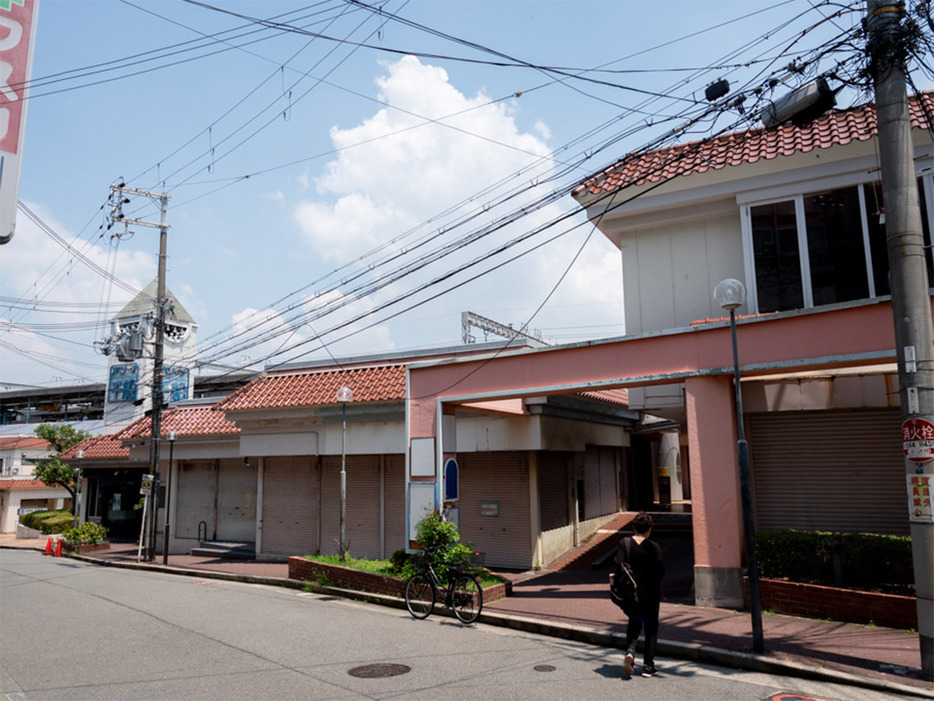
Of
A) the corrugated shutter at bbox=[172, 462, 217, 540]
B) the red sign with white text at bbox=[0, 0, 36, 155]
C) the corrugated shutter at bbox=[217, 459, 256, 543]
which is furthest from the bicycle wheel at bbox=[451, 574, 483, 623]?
the corrugated shutter at bbox=[172, 462, 217, 540]

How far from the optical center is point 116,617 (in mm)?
12742

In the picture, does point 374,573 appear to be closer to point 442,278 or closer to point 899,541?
point 442,278

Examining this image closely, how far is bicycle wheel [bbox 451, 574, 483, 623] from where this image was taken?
460 inches

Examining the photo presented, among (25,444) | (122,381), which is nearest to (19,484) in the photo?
(25,444)

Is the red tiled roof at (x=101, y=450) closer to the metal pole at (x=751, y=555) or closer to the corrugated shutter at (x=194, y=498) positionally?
the corrugated shutter at (x=194, y=498)

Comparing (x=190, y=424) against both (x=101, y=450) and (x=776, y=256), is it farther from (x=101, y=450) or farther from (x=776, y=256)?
(x=776, y=256)

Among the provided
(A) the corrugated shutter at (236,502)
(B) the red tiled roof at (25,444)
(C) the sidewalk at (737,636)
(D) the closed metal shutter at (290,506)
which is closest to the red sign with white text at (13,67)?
(C) the sidewalk at (737,636)

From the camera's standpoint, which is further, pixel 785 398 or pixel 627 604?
pixel 785 398

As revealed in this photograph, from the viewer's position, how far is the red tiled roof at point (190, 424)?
2546cm

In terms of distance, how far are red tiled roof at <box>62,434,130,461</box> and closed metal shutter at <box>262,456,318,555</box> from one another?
12361 mm

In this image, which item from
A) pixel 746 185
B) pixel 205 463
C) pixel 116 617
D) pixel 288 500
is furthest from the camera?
pixel 205 463

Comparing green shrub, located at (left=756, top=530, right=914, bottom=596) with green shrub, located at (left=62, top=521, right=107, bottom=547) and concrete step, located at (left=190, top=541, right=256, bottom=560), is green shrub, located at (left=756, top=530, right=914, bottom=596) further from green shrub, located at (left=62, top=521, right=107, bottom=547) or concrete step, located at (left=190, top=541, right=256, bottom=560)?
green shrub, located at (left=62, top=521, right=107, bottom=547)

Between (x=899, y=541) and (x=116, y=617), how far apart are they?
13.3 m

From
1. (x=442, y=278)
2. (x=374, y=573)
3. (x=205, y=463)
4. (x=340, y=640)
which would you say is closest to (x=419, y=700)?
(x=340, y=640)
